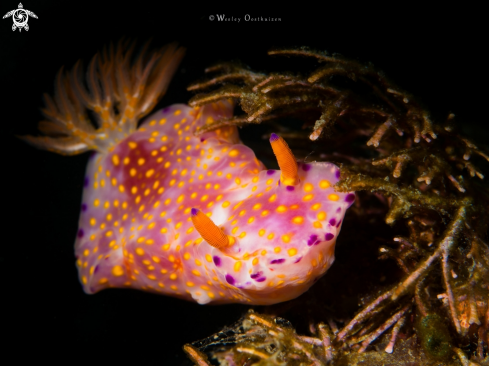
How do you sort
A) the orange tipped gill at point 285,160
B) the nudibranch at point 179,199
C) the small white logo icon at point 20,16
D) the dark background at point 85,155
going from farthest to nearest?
the small white logo icon at point 20,16, the dark background at point 85,155, the nudibranch at point 179,199, the orange tipped gill at point 285,160

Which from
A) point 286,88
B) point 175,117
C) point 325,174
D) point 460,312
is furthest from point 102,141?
point 460,312

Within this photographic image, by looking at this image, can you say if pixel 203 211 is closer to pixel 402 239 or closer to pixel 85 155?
pixel 402 239

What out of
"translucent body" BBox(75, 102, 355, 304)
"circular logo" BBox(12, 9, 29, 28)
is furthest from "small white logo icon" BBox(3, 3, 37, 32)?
"translucent body" BBox(75, 102, 355, 304)

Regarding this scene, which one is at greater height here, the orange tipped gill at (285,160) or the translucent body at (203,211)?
the orange tipped gill at (285,160)

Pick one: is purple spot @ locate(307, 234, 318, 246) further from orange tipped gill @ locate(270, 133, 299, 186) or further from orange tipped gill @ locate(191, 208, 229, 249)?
orange tipped gill @ locate(191, 208, 229, 249)

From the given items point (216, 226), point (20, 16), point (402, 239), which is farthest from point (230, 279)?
point (20, 16)

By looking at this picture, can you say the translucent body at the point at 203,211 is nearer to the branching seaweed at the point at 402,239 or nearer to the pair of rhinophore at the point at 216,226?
the pair of rhinophore at the point at 216,226

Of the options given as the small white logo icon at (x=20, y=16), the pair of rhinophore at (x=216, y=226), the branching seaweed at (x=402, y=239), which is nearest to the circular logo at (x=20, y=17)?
the small white logo icon at (x=20, y=16)
